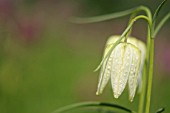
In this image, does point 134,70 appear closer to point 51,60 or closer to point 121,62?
point 121,62

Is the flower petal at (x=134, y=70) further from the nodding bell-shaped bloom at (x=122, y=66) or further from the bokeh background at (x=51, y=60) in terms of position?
the bokeh background at (x=51, y=60)

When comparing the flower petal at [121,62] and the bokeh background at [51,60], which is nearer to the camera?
the flower petal at [121,62]

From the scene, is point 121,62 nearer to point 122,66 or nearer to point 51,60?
point 122,66

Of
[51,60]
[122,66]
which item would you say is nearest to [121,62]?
[122,66]

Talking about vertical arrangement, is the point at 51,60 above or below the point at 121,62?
above

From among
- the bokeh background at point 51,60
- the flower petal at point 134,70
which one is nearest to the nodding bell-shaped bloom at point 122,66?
the flower petal at point 134,70

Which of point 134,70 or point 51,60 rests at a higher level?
point 51,60

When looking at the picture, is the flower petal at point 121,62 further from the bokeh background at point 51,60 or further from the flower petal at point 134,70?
the bokeh background at point 51,60

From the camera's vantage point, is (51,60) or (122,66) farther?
(51,60)

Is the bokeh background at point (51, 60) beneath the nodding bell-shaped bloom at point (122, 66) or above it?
above

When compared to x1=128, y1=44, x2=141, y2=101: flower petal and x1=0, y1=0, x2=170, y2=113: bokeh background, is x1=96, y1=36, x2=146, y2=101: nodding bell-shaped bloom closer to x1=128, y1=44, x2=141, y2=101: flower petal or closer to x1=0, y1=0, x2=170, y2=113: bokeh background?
x1=128, y1=44, x2=141, y2=101: flower petal

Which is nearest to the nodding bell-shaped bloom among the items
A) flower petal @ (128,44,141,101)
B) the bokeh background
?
flower petal @ (128,44,141,101)
